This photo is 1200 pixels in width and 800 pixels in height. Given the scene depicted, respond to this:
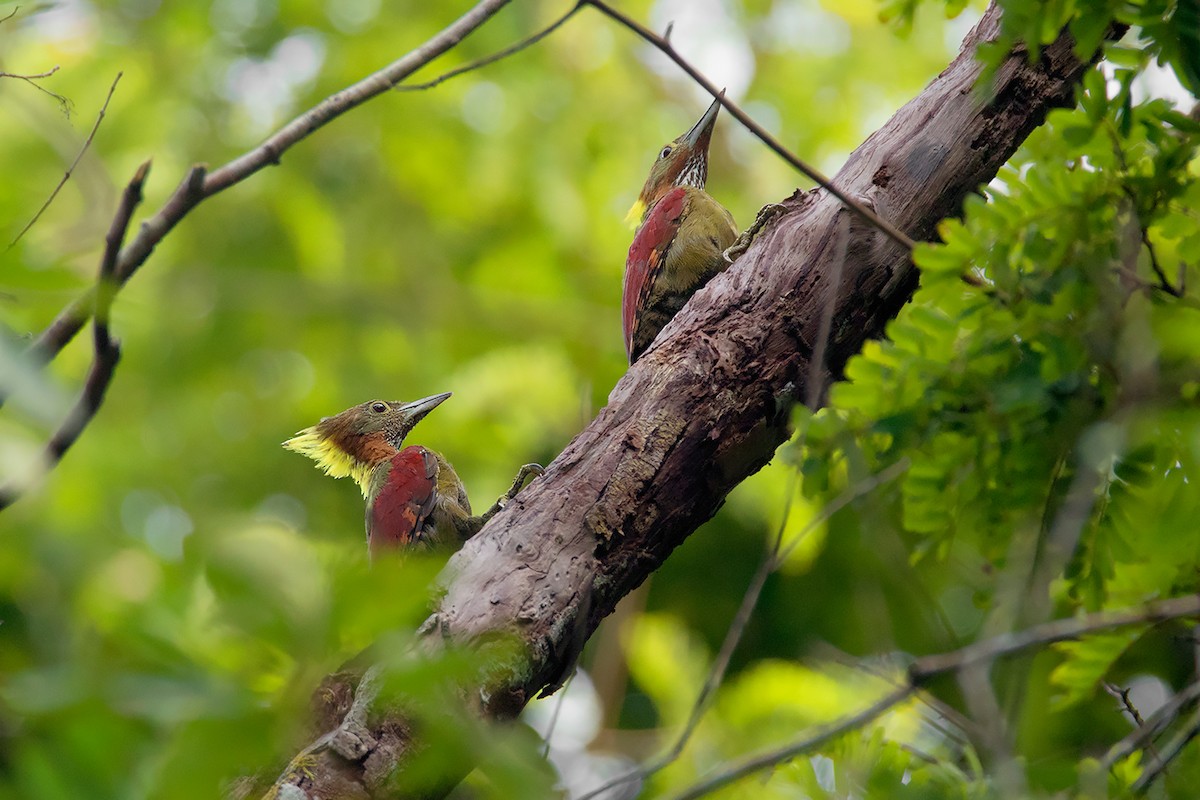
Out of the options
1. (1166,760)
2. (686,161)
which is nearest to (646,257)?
(686,161)

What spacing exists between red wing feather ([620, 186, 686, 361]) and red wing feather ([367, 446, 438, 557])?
3.23 ft

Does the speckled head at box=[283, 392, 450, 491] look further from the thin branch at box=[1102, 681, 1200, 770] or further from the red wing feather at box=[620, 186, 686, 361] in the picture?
the thin branch at box=[1102, 681, 1200, 770]

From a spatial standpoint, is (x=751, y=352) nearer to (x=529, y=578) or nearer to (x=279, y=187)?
(x=529, y=578)

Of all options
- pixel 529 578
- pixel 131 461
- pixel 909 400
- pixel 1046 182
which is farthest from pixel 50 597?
pixel 131 461

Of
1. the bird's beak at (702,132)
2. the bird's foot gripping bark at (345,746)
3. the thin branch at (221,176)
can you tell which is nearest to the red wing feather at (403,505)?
the bird's foot gripping bark at (345,746)

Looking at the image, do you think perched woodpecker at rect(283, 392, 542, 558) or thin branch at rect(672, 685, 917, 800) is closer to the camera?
thin branch at rect(672, 685, 917, 800)

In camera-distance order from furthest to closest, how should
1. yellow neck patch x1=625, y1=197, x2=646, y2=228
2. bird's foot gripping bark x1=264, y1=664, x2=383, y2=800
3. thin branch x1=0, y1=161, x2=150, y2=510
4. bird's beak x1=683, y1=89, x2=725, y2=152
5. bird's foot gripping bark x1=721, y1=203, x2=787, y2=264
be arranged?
yellow neck patch x1=625, y1=197, x2=646, y2=228 < bird's beak x1=683, y1=89, x2=725, y2=152 < bird's foot gripping bark x1=721, y1=203, x2=787, y2=264 < bird's foot gripping bark x1=264, y1=664, x2=383, y2=800 < thin branch x1=0, y1=161, x2=150, y2=510

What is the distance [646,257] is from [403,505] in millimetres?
1405

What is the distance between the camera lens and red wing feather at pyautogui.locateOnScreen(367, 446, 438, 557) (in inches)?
171

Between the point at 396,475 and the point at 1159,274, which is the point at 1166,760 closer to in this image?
the point at 1159,274

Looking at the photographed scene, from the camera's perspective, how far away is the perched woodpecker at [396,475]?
14.4 feet

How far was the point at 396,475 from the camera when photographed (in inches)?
179

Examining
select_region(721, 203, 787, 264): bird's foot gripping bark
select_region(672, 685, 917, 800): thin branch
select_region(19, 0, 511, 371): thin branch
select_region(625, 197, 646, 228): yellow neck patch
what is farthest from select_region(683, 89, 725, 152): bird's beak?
select_region(672, 685, 917, 800): thin branch

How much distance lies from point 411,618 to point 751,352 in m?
1.85
